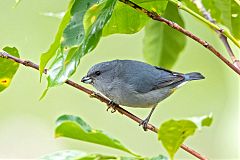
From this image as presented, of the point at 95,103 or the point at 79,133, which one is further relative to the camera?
the point at 95,103

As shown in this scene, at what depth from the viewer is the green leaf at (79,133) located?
3.22ft

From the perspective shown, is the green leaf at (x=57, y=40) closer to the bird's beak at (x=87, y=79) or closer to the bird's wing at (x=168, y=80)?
the bird's beak at (x=87, y=79)

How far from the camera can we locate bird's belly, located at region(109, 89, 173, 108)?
271 centimetres

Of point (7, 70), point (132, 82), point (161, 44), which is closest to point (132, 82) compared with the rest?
point (132, 82)

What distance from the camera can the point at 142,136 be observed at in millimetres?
4996

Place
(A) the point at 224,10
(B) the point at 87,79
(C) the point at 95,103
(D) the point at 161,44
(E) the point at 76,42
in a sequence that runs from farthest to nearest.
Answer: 1. (C) the point at 95,103
2. (B) the point at 87,79
3. (D) the point at 161,44
4. (A) the point at 224,10
5. (E) the point at 76,42

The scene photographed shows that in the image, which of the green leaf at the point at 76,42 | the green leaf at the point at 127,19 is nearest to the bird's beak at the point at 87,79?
the green leaf at the point at 127,19

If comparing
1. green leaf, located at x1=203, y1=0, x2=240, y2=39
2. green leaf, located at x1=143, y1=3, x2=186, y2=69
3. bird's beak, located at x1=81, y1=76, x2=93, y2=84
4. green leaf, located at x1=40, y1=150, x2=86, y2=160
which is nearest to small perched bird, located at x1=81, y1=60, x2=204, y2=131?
bird's beak, located at x1=81, y1=76, x2=93, y2=84

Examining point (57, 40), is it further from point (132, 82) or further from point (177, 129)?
point (132, 82)

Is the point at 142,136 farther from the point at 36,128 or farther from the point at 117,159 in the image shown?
the point at 117,159

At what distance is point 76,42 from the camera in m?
1.16

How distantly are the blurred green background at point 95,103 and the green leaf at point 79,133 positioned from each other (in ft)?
10.4

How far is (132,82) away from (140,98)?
10 cm

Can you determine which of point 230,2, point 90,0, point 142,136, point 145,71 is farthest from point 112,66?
point 142,136
